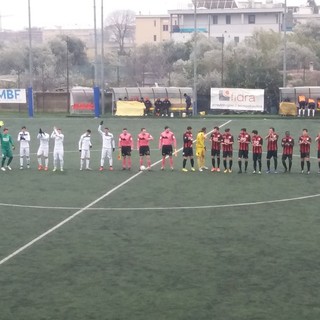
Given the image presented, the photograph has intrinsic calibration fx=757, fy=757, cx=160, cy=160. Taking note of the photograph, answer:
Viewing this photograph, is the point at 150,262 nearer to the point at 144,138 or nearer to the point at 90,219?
the point at 90,219

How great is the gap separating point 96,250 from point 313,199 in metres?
8.86

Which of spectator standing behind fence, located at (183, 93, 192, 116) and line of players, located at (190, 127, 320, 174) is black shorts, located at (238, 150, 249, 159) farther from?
spectator standing behind fence, located at (183, 93, 192, 116)

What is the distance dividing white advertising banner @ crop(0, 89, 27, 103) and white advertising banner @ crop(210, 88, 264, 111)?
46.0 feet

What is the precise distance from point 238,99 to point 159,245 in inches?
1487

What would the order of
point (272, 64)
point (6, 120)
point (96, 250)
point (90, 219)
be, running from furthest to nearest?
point (272, 64) → point (6, 120) → point (90, 219) → point (96, 250)

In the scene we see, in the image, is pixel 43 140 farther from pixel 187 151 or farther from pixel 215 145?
pixel 215 145

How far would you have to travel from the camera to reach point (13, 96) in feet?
185

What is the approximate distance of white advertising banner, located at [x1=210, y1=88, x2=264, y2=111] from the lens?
5409 cm

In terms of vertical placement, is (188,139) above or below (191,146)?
above

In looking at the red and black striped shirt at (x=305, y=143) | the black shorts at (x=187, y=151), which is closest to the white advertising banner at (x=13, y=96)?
the black shorts at (x=187, y=151)

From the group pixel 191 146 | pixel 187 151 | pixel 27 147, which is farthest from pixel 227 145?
pixel 27 147

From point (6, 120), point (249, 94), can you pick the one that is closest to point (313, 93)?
point (249, 94)

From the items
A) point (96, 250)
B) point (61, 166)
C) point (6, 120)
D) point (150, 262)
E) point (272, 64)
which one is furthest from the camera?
point (272, 64)

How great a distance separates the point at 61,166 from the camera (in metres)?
29.6
